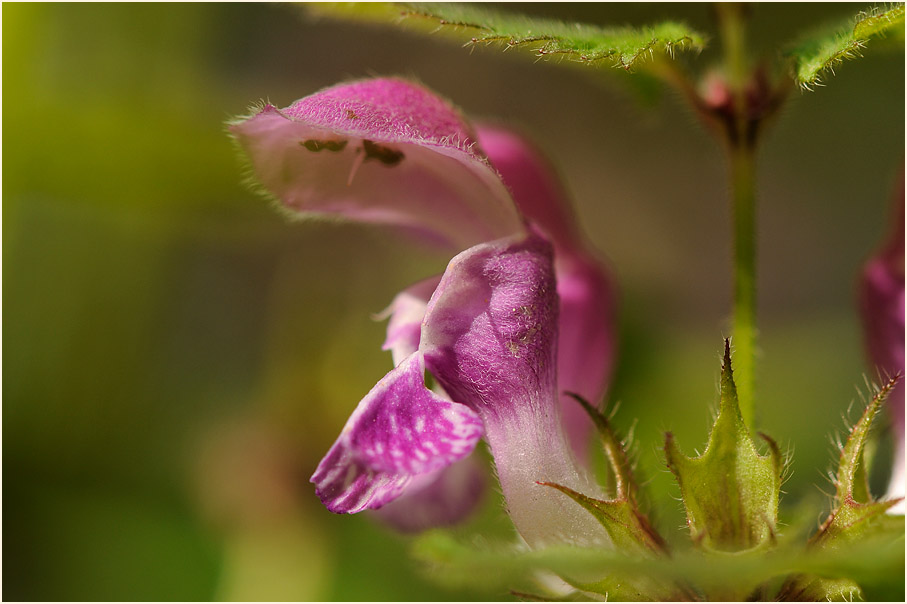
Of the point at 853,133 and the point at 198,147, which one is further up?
the point at 853,133

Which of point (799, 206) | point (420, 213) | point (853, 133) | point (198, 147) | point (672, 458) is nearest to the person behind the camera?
point (672, 458)

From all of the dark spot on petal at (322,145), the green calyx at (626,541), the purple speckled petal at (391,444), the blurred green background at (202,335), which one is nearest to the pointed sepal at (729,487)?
the green calyx at (626,541)

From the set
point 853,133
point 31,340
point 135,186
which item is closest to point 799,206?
point 853,133

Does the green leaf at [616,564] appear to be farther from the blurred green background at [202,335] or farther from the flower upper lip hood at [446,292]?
the blurred green background at [202,335]

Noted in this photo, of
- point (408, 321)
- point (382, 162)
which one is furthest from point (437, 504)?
point (382, 162)

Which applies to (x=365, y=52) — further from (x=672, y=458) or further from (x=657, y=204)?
(x=672, y=458)

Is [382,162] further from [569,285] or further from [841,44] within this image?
[841,44]

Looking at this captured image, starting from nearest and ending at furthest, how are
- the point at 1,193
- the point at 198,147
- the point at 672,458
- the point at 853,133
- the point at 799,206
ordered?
the point at 672,458
the point at 1,193
the point at 198,147
the point at 853,133
the point at 799,206
